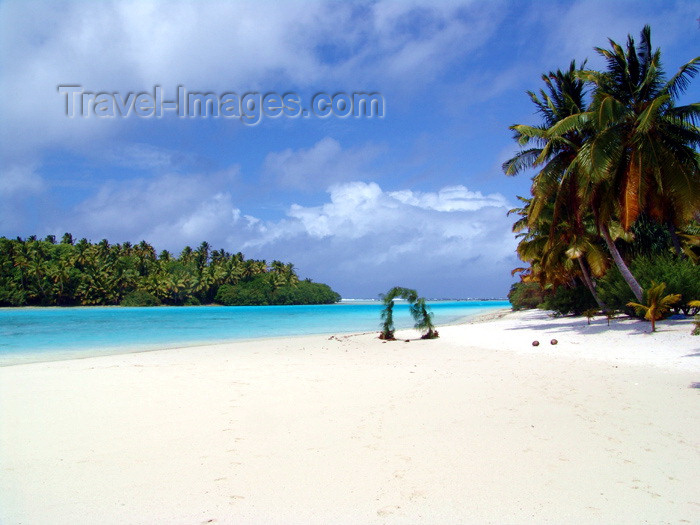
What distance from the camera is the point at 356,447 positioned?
4461 millimetres

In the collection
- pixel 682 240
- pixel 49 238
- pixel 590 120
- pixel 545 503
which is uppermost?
pixel 49 238

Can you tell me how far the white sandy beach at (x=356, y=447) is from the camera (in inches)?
127

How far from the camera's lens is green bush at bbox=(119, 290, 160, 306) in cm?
7444

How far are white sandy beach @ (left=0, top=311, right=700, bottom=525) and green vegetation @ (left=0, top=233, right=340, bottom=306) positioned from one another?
7184 cm

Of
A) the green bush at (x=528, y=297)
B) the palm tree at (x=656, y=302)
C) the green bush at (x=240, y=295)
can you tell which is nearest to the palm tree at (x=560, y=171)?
the palm tree at (x=656, y=302)

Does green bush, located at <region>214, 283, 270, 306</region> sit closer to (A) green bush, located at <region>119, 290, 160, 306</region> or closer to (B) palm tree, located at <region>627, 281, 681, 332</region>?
(A) green bush, located at <region>119, 290, 160, 306</region>

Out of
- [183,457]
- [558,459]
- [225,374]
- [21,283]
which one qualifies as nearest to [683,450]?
[558,459]

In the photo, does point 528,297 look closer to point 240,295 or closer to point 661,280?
point 661,280

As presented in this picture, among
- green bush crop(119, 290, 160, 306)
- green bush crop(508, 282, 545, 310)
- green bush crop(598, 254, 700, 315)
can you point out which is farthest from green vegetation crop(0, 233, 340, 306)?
green bush crop(598, 254, 700, 315)

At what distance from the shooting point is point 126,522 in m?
3.04

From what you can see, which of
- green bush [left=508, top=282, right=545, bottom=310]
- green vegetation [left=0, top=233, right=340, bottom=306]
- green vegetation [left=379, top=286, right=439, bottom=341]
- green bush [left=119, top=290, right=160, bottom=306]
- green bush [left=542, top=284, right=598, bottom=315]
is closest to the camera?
green vegetation [left=379, top=286, right=439, bottom=341]

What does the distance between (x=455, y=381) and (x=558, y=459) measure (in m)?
Result: 3.76

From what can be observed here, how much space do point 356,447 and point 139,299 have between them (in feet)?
263

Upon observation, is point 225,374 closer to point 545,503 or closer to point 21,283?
point 545,503
